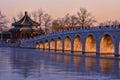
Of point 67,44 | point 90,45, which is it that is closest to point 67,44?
point 67,44


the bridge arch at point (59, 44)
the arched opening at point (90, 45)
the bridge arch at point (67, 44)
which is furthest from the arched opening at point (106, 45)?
the bridge arch at point (59, 44)

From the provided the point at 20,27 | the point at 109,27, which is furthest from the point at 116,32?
the point at 20,27

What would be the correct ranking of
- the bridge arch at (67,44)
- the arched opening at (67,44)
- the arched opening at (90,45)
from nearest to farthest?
the arched opening at (90,45)
the bridge arch at (67,44)
the arched opening at (67,44)

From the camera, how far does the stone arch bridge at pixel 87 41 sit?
57219 millimetres

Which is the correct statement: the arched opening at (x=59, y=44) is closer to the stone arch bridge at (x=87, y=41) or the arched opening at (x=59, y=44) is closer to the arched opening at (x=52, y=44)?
the stone arch bridge at (x=87, y=41)

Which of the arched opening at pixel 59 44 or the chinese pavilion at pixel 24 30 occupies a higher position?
the chinese pavilion at pixel 24 30

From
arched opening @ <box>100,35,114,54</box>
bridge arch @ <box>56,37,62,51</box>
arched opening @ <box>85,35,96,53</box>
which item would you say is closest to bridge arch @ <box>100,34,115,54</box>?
arched opening @ <box>100,35,114,54</box>

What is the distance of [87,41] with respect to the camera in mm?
68188

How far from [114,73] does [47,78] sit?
6.00 m

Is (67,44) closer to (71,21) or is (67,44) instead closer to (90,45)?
(90,45)

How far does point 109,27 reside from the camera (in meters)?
58.0

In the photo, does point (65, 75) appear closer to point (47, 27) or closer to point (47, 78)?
point (47, 78)

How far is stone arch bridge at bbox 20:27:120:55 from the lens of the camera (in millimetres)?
57219

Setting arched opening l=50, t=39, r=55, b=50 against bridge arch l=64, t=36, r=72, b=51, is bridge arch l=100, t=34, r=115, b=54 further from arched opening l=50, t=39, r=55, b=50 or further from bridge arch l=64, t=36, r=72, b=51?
arched opening l=50, t=39, r=55, b=50
